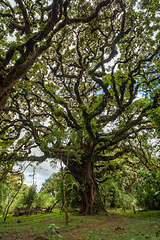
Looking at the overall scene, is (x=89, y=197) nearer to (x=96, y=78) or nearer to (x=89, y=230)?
(x=89, y=230)

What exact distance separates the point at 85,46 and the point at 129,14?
2742 millimetres

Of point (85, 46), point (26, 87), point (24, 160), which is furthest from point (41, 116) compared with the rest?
point (85, 46)

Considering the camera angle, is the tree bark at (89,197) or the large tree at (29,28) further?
the tree bark at (89,197)

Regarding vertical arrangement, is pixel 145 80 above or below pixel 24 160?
above

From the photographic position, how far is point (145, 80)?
7.65 metres

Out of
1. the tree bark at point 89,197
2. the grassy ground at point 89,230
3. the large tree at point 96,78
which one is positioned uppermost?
the large tree at point 96,78

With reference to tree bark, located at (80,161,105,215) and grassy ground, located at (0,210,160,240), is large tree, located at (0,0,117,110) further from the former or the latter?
tree bark, located at (80,161,105,215)

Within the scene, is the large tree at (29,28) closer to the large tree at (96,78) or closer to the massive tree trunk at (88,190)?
the large tree at (96,78)

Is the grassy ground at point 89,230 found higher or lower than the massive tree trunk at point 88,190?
lower

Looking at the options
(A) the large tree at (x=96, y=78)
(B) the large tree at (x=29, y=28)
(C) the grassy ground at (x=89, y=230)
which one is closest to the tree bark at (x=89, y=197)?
(A) the large tree at (x=96, y=78)

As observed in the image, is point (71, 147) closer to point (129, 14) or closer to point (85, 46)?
point (85, 46)

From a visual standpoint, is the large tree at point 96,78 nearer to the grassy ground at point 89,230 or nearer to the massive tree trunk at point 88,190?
the massive tree trunk at point 88,190

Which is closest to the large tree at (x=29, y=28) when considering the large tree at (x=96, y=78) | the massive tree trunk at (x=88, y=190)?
the large tree at (x=96, y=78)

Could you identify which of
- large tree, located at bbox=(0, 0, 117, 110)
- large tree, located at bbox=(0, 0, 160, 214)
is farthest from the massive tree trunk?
large tree, located at bbox=(0, 0, 117, 110)
